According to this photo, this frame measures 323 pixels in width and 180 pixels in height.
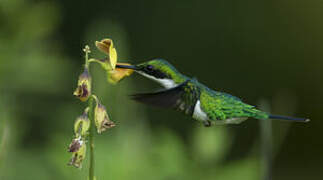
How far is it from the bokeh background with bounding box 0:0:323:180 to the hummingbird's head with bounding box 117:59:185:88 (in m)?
0.26

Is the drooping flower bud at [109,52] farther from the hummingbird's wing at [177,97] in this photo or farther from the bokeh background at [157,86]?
the bokeh background at [157,86]

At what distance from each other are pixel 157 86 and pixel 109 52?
3.55 m

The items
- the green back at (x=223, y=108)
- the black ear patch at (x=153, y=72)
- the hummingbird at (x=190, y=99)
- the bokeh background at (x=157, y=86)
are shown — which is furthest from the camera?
the bokeh background at (x=157, y=86)

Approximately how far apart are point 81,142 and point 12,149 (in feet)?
2.86

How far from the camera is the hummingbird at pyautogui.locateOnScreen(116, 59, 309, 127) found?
1244 mm

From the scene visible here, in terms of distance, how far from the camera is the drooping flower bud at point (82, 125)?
1165 millimetres

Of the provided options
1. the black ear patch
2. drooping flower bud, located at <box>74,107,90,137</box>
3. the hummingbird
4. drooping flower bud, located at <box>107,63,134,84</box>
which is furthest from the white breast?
drooping flower bud, located at <box>74,107,90,137</box>

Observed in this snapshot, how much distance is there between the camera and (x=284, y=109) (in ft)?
6.88

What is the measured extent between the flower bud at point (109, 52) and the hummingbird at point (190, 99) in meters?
0.09

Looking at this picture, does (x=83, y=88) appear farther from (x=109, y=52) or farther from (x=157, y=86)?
(x=157, y=86)

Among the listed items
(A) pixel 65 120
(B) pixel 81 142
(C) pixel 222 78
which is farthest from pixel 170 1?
(B) pixel 81 142

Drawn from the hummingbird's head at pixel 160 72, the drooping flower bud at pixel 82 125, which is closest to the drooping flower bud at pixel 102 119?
the drooping flower bud at pixel 82 125

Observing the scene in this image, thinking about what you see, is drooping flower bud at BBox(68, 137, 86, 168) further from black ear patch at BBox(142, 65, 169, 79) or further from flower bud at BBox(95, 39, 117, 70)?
black ear patch at BBox(142, 65, 169, 79)

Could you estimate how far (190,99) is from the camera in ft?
4.62
